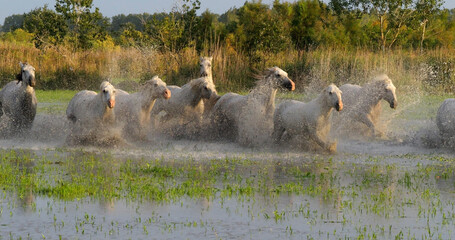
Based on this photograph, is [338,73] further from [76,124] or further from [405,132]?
[76,124]

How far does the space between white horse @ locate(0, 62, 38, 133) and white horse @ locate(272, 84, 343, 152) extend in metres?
5.31

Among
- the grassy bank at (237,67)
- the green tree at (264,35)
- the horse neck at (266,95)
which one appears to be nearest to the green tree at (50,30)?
the grassy bank at (237,67)

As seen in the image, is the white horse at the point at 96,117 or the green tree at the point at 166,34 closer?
the white horse at the point at 96,117

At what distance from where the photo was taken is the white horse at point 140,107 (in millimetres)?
15359

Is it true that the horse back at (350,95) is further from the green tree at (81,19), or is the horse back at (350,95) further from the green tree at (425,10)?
the green tree at (425,10)

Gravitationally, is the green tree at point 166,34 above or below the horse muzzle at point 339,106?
above

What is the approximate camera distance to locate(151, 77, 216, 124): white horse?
1638 cm

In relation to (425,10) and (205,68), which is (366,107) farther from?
(425,10)

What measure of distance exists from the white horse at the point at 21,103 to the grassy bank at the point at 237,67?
38.6 feet

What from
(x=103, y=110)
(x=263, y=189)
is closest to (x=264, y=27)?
(x=103, y=110)

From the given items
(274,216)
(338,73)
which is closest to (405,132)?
(274,216)

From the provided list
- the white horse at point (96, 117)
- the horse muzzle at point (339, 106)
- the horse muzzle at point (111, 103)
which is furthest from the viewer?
the white horse at point (96, 117)

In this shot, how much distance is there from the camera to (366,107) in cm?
1650

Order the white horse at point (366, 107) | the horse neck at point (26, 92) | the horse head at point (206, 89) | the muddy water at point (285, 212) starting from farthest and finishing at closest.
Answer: the horse neck at point (26, 92) < the white horse at point (366, 107) < the horse head at point (206, 89) < the muddy water at point (285, 212)
